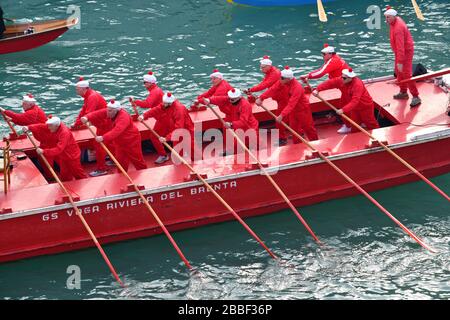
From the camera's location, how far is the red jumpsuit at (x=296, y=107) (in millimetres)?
16625

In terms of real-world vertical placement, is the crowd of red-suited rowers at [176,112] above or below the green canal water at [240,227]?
above

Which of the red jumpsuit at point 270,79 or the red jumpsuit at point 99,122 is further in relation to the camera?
the red jumpsuit at point 270,79

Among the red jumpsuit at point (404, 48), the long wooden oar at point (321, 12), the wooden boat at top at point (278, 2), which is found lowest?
the wooden boat at top at point (278, 2)

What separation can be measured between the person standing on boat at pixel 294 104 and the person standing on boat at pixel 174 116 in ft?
5.23

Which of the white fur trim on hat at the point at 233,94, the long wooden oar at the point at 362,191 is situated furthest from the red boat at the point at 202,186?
the white fur trim on hat at the point at 233,94

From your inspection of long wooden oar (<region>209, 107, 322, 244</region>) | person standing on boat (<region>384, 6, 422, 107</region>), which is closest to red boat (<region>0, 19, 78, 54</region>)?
long wooden oar (<region>209, 107, 322, 244</region>)

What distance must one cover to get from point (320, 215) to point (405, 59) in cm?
382

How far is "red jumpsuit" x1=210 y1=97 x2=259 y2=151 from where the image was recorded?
16344mm

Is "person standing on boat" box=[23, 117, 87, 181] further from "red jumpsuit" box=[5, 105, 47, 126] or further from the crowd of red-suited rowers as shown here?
"red jumpsuit" box=[5, 105, 47, 126]

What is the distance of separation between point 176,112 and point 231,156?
1.32 metres

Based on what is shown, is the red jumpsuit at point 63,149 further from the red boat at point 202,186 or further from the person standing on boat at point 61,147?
the red boat at point 202,186

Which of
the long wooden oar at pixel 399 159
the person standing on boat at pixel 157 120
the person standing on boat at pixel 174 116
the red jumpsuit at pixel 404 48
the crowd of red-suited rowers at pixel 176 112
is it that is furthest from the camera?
the red jumpsuit at pixel 404 48
